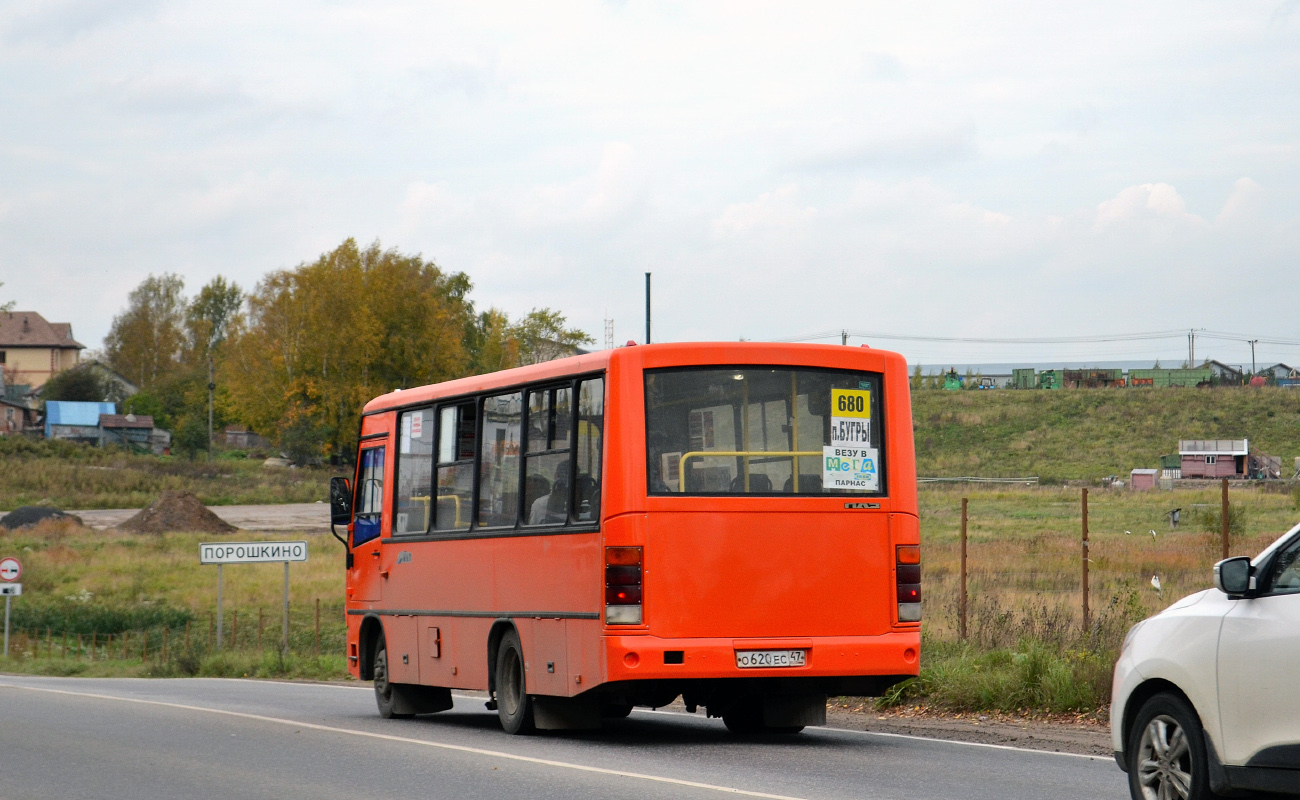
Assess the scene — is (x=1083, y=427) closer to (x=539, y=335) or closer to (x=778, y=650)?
(x=539, y=335)

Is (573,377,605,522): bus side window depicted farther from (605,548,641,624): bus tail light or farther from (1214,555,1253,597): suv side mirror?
(1214,555,1253,597): suv side mirror

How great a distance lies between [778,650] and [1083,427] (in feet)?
306

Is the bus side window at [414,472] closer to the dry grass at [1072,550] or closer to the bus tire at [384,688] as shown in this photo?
the bus tire at [384,688]

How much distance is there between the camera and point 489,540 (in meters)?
13.7

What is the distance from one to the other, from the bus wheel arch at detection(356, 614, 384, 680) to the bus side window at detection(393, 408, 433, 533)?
1.26m

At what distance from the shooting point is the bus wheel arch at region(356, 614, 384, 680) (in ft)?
54.6

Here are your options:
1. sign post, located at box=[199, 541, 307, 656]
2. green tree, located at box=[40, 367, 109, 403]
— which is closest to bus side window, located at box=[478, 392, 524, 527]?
sign post, located at box=[199, 541, 307, 656]

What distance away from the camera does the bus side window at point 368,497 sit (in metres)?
16.6

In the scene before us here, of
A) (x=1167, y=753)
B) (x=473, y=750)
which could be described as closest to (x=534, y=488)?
(x=473, y=750)

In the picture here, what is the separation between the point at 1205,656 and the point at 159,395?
5127 inches

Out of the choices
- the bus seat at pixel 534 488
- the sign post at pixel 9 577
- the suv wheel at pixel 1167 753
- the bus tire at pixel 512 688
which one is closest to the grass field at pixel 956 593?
the sign post at pixel 9 577

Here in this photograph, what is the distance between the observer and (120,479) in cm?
8600

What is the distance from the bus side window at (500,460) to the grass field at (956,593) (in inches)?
171

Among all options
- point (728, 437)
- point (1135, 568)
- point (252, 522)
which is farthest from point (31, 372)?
point (728, 437)
